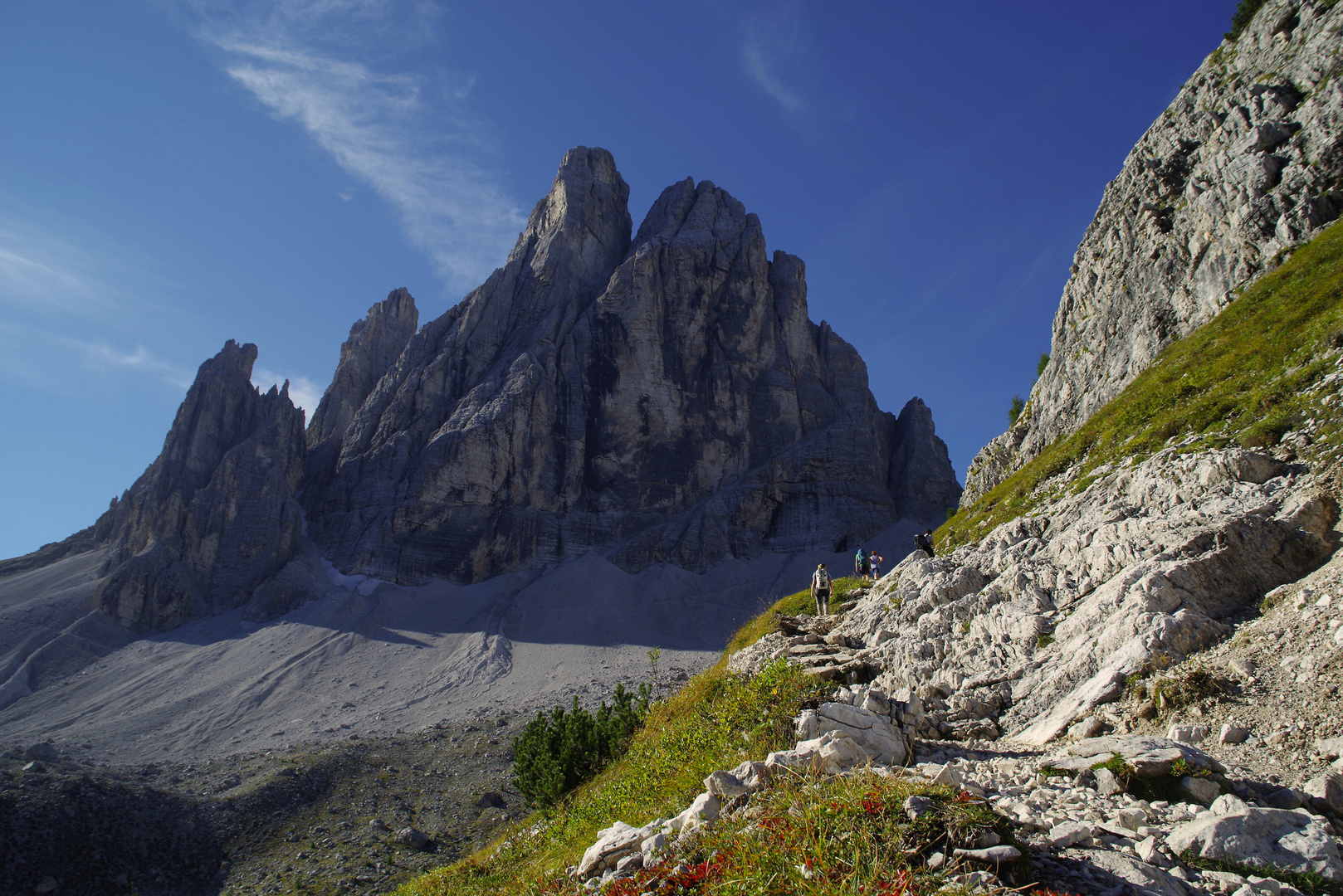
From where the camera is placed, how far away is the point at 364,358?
138 meters

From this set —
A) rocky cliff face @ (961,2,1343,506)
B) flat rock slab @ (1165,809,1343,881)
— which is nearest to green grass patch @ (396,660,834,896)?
flat rock slab @ (1165,809,1343,881)

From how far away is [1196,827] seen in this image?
226 inches

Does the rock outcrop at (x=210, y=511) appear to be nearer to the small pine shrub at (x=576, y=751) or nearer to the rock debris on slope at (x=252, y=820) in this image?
the rock debris on slope at (x=252, y=820)

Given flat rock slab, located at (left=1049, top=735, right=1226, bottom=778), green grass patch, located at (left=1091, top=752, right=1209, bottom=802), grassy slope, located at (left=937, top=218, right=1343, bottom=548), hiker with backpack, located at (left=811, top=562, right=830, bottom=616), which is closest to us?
green grass patch, located at (left=1091, top=752, right=1209, bottom=802)

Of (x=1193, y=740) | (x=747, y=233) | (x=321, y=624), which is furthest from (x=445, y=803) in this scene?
(x=747, y=233)

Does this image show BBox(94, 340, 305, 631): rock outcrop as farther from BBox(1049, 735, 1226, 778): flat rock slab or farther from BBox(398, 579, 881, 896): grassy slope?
BBox(1049, 735, 1226, 778): flat rock slab

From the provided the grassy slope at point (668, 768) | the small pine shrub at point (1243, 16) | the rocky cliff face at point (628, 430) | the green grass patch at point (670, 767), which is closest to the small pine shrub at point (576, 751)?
the grassy slope at point (668, 768)

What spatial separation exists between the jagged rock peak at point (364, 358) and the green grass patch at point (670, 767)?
125 m

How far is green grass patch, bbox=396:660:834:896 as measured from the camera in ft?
33.2

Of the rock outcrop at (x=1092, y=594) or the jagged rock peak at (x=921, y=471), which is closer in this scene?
the rock outcrop at (x=1092, y=594)

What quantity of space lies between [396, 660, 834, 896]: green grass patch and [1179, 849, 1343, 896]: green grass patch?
5357 millimetres

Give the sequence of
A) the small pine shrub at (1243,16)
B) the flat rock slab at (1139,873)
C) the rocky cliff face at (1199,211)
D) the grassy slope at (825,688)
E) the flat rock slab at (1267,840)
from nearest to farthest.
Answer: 1. the flat rock slab at (1139,873)
2. the flat rock slab at (1267,840)
3. the grassy slope at (825,688)
4. the rocky cliff face at (1199,211)
5. the small pine shrub at (1243,16)

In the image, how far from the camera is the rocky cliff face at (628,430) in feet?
330

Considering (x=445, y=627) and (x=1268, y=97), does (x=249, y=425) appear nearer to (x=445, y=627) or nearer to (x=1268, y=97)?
(x=445, y=627)
